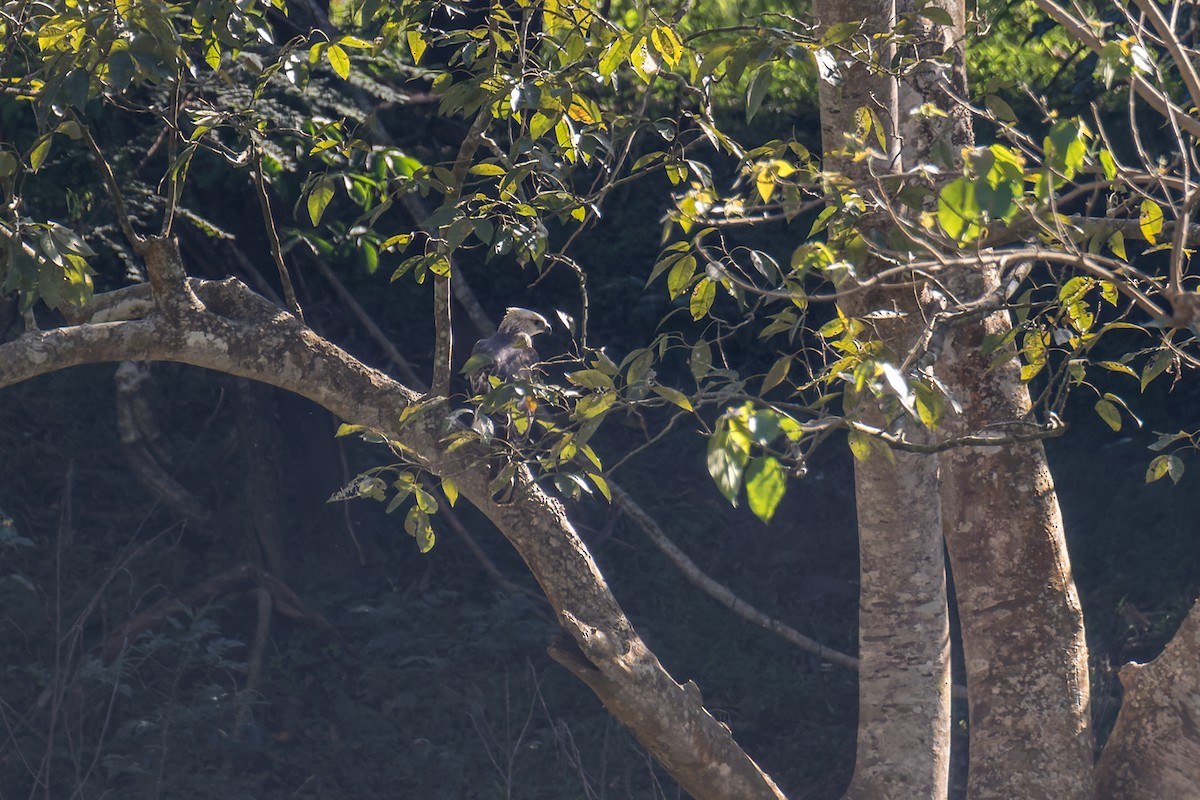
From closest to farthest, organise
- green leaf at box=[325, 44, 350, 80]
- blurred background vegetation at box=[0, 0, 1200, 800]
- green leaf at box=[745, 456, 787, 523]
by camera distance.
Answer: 1. green leaf at box=[745, 456, 787, 523]
2. green leaf at box=[325, 44, 350, 80]
3. blurred background vegetation at box=[0, 0, 1200, 800]

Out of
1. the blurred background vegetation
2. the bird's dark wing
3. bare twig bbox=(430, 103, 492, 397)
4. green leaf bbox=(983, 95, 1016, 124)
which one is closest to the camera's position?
green leaf bbox=(983, 95, 1016, 124)

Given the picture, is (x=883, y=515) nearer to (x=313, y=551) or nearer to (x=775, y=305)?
(x=775, y=305)

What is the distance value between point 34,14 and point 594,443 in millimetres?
3310

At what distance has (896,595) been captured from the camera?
325 centimetres

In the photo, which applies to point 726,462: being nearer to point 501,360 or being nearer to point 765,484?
point 765,484

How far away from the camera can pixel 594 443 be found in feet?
20.3

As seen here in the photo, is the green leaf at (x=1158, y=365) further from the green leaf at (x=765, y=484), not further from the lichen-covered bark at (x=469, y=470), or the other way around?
the green leaf at (x=765, y=484)

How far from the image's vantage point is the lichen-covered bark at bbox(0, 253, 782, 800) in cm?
303

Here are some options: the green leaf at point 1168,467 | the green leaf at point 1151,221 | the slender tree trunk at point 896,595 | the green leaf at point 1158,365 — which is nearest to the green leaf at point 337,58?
the slender tree trunk at point 896,595

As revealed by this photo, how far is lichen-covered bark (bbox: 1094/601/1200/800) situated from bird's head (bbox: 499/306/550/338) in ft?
8.18

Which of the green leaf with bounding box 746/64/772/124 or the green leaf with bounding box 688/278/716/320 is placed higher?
the green leaf with bounding box 746/64/772/124

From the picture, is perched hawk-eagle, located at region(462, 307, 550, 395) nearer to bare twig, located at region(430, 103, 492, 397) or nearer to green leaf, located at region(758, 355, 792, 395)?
bare twig, located at region(430, 103, 492, 397)

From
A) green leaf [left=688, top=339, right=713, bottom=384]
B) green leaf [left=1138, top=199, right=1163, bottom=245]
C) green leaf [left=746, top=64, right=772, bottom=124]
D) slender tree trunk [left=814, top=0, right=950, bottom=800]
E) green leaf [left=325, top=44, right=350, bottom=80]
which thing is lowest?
slender tree trunk [left=814, top=0, right=950, bottom=800]

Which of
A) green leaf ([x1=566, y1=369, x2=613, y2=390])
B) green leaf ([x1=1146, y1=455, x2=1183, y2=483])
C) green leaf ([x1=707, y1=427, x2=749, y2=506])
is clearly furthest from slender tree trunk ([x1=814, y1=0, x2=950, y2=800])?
green leaf ([x1=707, y1=427, x2=749, y2=506])
